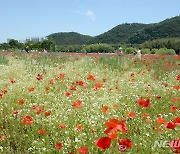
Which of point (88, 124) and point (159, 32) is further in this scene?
point (159, 32)

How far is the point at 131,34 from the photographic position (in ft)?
378

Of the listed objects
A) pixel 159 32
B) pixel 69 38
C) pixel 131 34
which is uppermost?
pixel 131 34

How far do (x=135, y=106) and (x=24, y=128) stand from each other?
6.37ft

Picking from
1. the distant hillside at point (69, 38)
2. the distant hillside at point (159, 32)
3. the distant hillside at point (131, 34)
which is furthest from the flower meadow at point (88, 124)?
the distant hillside at point (69, 38)

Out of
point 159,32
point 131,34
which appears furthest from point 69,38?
point 159,32

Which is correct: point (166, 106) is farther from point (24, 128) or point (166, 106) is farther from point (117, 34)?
point (117, 34)

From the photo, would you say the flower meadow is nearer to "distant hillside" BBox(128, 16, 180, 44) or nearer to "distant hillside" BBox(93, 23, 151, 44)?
"distant hillside" BBox(128, 16, 180, 44)

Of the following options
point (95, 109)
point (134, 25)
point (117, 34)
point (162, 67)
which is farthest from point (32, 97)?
point (134, 25)

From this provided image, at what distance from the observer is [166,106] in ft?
17.0

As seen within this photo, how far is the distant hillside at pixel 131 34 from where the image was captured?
8838cm

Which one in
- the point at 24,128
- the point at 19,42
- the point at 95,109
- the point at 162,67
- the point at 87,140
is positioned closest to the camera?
the point at 87,140

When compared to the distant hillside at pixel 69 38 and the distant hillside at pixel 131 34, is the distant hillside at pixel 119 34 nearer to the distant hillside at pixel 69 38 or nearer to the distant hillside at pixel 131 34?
the distant hillside at pixel 131 34

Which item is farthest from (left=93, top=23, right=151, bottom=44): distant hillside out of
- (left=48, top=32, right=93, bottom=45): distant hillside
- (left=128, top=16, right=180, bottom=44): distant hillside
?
(left=128, top=16, right=180, bottom=44): distant hillside

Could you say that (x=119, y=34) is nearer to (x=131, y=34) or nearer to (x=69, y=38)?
(x=131, y=34)
